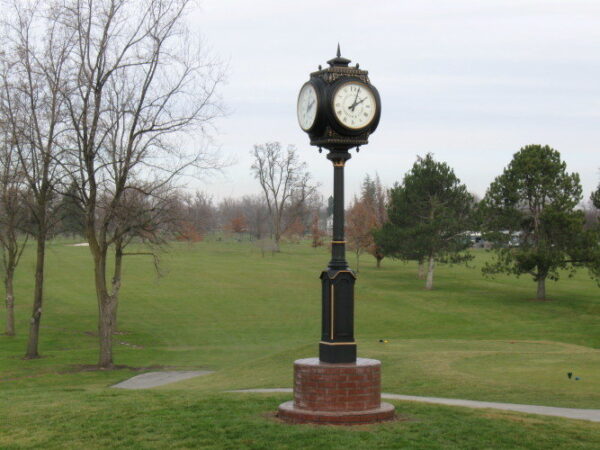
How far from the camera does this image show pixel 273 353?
33.1 metres

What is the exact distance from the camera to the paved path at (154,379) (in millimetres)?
23767

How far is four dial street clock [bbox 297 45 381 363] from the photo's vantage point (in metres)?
10.9

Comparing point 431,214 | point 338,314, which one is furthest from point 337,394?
point 431,214

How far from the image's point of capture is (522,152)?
49.5 metres

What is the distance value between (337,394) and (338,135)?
3651mm

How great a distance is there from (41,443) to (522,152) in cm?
4397

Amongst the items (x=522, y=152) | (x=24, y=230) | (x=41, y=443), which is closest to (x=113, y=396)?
(x=41, y=443)

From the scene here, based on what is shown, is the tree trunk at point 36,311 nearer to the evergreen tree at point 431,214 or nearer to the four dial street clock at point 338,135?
the four dial street clock at point 338,135

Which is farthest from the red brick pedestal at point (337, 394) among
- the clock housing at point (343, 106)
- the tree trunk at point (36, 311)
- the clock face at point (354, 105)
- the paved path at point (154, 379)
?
the tree trunk at point (36, 311)

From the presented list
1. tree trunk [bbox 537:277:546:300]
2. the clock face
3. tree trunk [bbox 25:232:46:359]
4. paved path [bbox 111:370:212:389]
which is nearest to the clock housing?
the clock face

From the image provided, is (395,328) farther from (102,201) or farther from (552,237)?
(102,201)

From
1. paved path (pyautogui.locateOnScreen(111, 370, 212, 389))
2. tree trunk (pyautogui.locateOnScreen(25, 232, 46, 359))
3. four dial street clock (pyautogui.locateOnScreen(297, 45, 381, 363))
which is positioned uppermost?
four dial street clock (pyautogui.locateOnScreen(297, 45, 381, 363))

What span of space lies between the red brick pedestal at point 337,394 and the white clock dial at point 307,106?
349 cm

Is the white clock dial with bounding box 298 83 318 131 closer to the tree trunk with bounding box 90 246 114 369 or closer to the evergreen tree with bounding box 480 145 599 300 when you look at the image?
the tree trunk with bounding box 90 246 114 369
